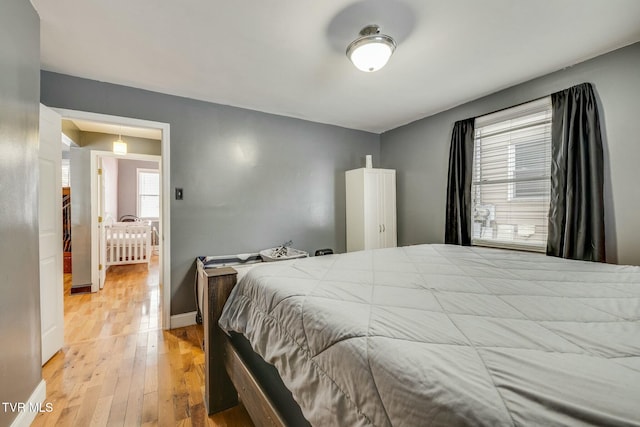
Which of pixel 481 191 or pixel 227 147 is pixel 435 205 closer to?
pixel 481 191

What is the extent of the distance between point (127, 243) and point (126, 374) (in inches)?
159

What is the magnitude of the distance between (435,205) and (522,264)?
1.71 metres

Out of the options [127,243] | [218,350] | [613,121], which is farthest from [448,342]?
[127,243]

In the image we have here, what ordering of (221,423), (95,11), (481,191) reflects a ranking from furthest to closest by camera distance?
(481,191), (95,11), (221,423)

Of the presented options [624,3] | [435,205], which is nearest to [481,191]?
[435,205]

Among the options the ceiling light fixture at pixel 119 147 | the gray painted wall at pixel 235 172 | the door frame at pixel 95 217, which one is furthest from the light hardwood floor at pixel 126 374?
the ceiling light fixture at pixel 119 147

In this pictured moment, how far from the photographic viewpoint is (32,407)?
5.09 ft

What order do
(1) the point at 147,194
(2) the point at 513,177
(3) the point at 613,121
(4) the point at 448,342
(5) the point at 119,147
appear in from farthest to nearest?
1. (1) the point at 147,194
2. (5) the point at 119,147
3. (2) the point at 513,177
4. (3) the point at 613,121
5. (4) the point at 448,342

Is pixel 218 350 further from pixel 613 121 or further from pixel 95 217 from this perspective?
pixel 95 217

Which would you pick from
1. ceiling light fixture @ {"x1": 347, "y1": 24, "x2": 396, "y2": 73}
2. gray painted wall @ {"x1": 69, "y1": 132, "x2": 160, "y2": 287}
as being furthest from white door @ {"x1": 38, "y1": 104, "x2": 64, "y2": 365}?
ceiling light fixture @ {"x1": 347, "y1": 24, "x2": 396, "y2": 73}

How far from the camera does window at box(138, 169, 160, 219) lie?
7.30 metres

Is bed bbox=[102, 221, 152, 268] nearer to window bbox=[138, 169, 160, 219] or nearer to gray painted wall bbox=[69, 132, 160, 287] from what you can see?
gray painted wall bbox=[69, 132, 160, 287]

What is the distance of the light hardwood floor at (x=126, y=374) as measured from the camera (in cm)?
160

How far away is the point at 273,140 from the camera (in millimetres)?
3447
